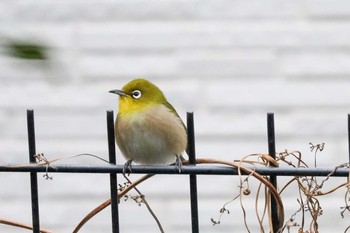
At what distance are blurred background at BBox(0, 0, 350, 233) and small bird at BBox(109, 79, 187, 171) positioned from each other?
1.42m

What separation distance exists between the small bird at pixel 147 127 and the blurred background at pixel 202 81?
142 centimetres

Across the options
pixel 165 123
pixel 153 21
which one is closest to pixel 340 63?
pixel 153 21

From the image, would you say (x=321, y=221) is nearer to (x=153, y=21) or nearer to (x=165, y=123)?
(x=153, y=21)

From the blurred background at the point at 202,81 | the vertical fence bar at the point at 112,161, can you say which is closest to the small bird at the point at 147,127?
the vertical fence bar at the point at 112,161

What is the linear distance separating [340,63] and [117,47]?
0.93 meters

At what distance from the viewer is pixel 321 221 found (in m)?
4.08

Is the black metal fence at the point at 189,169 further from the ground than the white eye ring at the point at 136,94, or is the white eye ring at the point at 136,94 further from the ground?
the white eye ring at the point at 136,94

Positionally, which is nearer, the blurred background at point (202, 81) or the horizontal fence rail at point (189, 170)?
the horizontal fence rail at point (189, 170)

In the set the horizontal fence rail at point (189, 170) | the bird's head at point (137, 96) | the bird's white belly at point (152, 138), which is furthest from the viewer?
the bird's head at point (137, 96)

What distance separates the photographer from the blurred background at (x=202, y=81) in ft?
13.0

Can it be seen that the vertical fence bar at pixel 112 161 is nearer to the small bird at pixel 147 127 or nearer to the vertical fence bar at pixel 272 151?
the vertical fence bar at pixel 272 151

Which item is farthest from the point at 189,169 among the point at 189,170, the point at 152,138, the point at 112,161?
the point at 152,138

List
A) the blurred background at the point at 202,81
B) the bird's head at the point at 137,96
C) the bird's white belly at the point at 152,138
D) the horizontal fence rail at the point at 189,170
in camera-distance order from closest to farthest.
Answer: the horizontal fence rail at the point at 189,170, the bird's white belly at the point at 152,138, the bird's head at the point at 137,96, the blurred background at the point at 202,81

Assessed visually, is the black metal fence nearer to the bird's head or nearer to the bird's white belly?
the bird's white belly
